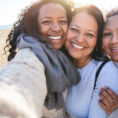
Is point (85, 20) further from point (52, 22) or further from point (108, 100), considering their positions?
point (108, 100)

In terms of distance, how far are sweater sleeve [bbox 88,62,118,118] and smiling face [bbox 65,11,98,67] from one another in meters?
0.38

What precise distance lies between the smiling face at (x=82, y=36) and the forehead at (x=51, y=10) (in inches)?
9.0

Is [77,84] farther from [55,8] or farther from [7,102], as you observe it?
[7,102]

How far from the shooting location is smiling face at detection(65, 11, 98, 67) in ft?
6.15

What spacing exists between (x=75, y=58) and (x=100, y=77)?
1.89ft

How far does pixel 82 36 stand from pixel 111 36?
451mm

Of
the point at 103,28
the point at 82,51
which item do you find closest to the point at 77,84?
the point at 82,51

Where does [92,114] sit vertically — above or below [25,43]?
below

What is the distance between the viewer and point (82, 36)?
1910 millimetres

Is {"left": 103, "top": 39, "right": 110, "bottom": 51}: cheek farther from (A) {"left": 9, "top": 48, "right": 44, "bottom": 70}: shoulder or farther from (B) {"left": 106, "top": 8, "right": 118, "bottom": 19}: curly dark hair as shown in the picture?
(A) {"left": 9, "top": 48, "right": 44, "bottom": 70}: shoulder

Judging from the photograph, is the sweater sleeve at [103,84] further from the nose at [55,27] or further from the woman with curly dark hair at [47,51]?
the nose at [55,27]

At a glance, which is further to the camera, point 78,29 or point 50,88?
point 78,29

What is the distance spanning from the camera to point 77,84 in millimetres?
1893

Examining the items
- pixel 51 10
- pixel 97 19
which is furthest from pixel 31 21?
pixel 97 19
